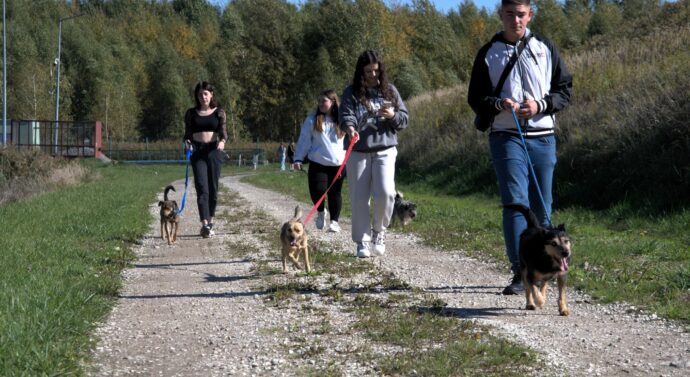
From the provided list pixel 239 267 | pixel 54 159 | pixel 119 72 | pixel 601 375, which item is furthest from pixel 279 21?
pixel 601 375

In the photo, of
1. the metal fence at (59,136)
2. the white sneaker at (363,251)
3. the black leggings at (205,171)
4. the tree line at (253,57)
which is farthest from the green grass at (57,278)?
the metal fence at (59,136)

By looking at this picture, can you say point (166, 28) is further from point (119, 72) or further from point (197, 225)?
point (197, 225)

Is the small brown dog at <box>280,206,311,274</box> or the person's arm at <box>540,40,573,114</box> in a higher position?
the person's arm at <box>540,40,573,114</box>

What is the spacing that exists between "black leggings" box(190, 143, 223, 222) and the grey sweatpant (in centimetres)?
353

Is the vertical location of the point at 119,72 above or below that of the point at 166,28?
below

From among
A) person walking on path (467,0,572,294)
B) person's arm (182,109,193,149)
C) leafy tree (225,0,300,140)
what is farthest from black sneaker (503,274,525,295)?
leafy tree (225,0,300,140)

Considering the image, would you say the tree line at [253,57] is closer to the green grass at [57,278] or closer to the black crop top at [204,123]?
the black crop top at [204,123]

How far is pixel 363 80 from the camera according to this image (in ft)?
25.6

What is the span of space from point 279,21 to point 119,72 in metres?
23.3

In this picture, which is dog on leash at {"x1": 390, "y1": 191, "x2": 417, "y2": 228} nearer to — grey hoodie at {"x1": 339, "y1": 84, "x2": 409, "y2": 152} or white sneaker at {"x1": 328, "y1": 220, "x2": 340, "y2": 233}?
white sneaker at {"x1": 328, "y1": 220, "x2": 340, "y2": 233}

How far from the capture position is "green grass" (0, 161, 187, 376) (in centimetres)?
453

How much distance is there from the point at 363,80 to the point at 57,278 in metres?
3.36

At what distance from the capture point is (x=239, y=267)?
8445 mm

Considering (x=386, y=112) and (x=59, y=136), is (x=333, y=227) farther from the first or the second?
(x=59, y=136)
